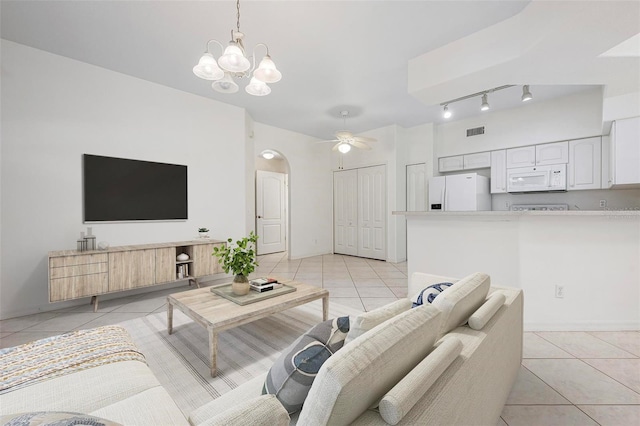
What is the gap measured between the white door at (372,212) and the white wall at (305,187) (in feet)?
3.01

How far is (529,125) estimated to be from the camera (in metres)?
4.66

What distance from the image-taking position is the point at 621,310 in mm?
2506

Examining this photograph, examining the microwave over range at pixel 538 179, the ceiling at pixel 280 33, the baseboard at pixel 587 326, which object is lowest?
the baseboard at pixel 587 326

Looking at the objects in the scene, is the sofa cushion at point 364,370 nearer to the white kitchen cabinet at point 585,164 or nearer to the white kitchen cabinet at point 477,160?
the white kitchen cabinet at point 585,164

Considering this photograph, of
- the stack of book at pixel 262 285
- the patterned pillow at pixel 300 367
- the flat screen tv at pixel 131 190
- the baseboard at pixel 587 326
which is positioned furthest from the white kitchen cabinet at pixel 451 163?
the patterned pillow at pixel 300 367

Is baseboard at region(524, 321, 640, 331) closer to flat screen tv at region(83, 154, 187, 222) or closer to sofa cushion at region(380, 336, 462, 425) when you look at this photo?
sofa cushion at region(380, 336, 462, 425)

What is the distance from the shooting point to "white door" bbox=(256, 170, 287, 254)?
22.7 ft

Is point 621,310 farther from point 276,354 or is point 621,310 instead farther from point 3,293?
point 3,293

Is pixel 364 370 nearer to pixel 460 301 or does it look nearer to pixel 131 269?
pixel 460 301

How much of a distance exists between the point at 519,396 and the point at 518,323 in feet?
1.40

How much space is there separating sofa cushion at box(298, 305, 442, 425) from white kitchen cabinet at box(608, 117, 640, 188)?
14.4ft

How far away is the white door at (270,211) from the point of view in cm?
691

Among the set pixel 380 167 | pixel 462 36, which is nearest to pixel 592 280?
pixel 462 36

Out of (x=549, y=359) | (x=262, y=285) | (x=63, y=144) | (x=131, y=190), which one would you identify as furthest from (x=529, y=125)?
(x=63, y=144)
